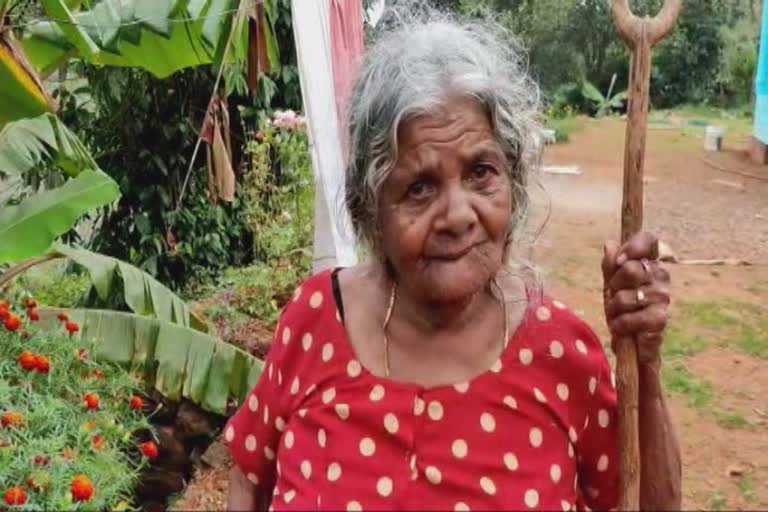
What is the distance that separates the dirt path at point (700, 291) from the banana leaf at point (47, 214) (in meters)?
1.11

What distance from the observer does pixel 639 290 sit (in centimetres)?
136

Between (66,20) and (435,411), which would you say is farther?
(66,20)

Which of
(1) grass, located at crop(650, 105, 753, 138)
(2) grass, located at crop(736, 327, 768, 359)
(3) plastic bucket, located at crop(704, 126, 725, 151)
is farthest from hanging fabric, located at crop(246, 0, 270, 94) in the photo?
(1) grass, located at crop(650, 105, 753, 138)

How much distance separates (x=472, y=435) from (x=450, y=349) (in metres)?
0.15

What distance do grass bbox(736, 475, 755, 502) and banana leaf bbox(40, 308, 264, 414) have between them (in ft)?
6.41

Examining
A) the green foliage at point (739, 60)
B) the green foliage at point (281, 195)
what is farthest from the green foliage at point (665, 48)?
the green foliage at point (281, 195)

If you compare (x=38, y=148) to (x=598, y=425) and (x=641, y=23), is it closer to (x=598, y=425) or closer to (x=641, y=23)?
(x=598, y=425)

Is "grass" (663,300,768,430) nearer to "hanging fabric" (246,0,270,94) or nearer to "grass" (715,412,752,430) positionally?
"grass" (715,412,752,430)

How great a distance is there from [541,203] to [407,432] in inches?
18.4

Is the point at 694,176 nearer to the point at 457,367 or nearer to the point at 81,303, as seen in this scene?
the point at 81,303

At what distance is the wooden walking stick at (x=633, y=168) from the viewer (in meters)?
1.32

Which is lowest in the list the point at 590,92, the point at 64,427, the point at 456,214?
the point at 590,92

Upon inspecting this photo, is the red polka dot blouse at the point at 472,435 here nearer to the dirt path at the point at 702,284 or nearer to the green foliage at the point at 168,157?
the dirt path at the point at 702,284

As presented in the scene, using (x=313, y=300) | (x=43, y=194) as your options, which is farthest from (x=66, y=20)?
(x=313, y=300)
